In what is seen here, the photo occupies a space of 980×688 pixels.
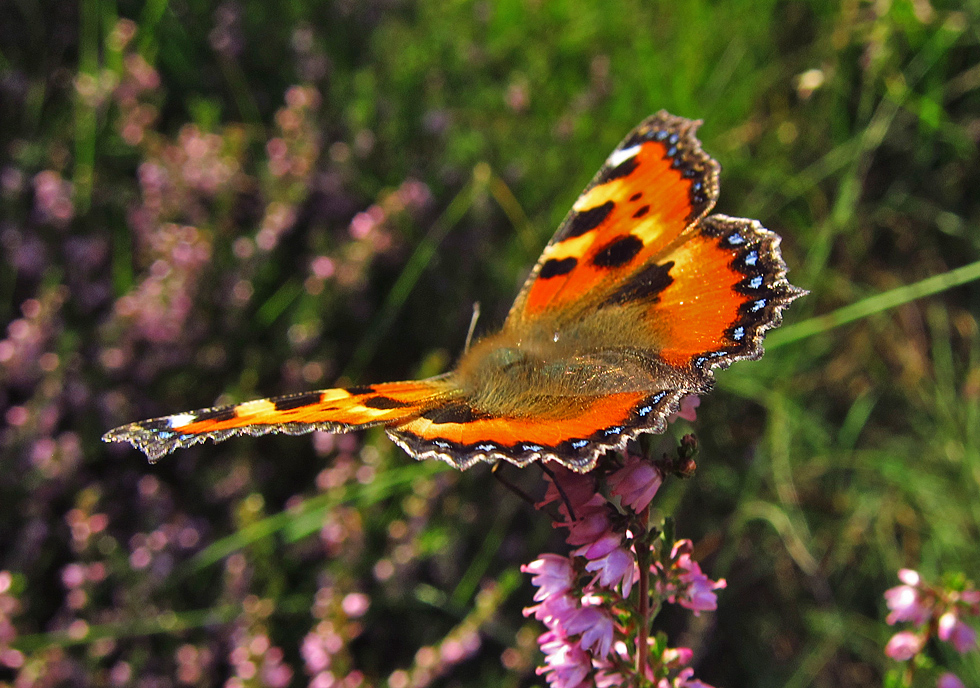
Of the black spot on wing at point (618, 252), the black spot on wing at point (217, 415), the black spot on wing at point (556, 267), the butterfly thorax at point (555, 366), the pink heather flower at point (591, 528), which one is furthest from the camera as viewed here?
the black spot on wing at point (556, 267)

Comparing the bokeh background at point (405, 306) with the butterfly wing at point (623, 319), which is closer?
the butterfly wing at point (623, 319)

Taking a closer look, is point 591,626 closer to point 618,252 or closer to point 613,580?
point 613,580

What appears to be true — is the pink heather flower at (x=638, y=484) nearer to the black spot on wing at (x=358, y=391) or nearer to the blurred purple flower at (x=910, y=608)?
the black spot on wing at (x=358, y=391)

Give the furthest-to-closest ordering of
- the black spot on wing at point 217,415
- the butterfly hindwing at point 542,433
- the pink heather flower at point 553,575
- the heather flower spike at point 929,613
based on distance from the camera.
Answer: the heather flower spike at point 929,613 → the black spot on wing at point 217,415 → the pink heather flower at point 553,575 → the butterfly hindwing at point 542,433

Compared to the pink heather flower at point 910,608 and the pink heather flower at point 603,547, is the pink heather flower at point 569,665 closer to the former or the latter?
the pink heather flower at point 603,547

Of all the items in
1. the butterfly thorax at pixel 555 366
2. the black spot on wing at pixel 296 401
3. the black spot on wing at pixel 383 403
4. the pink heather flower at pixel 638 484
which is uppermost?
the black spot on wing at pixel 296 401

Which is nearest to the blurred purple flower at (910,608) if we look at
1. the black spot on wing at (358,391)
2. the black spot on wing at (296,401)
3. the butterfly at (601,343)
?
the butterfly at (601,343)

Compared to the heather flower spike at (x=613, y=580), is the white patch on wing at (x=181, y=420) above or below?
above
